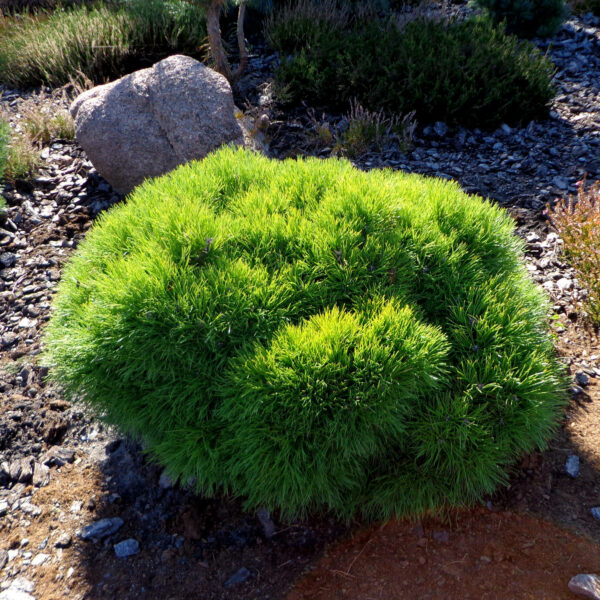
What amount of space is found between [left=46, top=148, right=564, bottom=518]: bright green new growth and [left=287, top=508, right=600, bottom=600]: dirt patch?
0.18m

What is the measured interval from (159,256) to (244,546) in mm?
1430

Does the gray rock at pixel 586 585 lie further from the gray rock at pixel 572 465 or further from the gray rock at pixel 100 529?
the gray rock at pixel 100 529

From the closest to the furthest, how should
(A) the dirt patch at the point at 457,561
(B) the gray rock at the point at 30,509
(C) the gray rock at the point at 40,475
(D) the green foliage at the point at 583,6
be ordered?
(A) the dirt patch at the point at 457,561 < (B) the gray rock at the point at 30,509 < (C) the gray rock at the point at 40,475 < (D) the green foliage at the point at 583,6

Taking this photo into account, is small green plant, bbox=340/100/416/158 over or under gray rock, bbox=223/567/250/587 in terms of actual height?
over

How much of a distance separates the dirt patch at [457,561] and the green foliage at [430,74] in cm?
466

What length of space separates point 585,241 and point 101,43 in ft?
21.9

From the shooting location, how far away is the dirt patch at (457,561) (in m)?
2.14

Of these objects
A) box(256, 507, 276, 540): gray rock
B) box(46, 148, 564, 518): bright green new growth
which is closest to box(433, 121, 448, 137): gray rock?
box(46, 148, 564, 518): bright green new growth

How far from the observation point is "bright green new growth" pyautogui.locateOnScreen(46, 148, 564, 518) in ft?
6.65

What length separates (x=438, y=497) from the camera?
2260mm

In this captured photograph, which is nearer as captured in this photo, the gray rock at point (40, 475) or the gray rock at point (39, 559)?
the gray rock at point (39, 559)

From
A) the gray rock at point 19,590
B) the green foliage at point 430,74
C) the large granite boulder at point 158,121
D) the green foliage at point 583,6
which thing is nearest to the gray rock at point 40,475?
the gray rock at point 19,590

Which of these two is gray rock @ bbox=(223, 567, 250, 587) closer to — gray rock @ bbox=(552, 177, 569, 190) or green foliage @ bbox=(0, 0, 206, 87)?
gray rock @ bbox=(552, 177, 569, 190)

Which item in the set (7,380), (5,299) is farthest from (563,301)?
(5,299)
